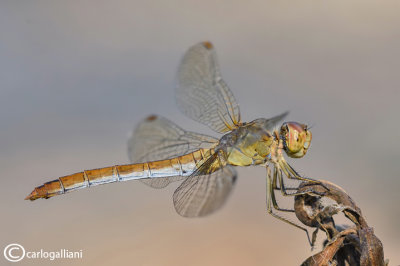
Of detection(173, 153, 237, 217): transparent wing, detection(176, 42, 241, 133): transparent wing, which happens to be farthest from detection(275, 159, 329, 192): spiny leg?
detection(176, 42, 241, 133): transparent wing

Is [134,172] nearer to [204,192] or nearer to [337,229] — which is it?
[204,192]

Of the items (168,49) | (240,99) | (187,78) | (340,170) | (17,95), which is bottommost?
(340,170)

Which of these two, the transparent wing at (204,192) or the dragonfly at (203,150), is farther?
the dragonfly at (203,150)

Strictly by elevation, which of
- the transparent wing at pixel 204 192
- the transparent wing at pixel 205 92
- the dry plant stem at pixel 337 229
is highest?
the transparent wing at pixel 205 92

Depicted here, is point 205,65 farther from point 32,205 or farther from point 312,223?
point 32,205

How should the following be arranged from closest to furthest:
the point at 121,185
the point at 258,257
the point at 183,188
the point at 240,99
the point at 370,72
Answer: the point at 183,188 < the point at 258,257 < the point at 121,185 < the point at 240,99 < the point at 370,72

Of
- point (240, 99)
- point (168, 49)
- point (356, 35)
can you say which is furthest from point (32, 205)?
point (356, 35)

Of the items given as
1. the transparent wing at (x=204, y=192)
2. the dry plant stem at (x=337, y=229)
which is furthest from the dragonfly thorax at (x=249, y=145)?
the dry plant stem at (x=337, y=229)

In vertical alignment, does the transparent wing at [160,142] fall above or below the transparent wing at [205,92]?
below

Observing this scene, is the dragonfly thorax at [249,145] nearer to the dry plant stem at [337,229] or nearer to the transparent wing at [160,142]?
the transparent wing at [160,142]
